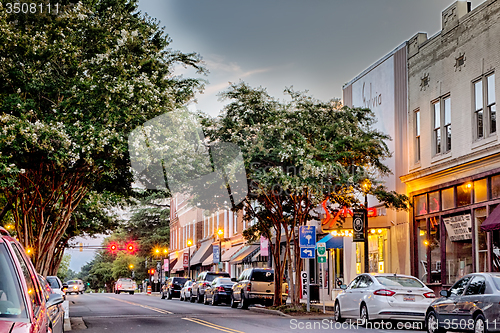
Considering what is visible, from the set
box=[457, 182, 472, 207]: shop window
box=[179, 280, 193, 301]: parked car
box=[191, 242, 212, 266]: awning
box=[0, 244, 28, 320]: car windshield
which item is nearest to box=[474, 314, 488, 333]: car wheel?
box=[0, 244, 28, 320]: car windshield

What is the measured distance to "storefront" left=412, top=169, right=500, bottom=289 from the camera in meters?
22.3

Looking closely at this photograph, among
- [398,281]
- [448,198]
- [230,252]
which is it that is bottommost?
[398,281]

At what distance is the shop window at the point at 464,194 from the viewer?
23.8 meters

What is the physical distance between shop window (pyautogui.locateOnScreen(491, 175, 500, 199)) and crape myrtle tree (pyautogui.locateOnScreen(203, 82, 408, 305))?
420 centimetres

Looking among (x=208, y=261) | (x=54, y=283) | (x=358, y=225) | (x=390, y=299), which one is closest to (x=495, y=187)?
(x=358, y=225)

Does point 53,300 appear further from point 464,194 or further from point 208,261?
point 208,261

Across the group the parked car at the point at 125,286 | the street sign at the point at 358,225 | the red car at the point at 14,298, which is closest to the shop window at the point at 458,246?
the street sign at the point at 358,225

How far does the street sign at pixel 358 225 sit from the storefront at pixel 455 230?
2515 millimetres

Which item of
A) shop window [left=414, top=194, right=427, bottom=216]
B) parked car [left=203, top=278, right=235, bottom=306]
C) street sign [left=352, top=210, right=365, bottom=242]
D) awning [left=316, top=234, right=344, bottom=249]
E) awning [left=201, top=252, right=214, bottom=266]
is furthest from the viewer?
awning [left=201, top=252, right=214, bottom=266]

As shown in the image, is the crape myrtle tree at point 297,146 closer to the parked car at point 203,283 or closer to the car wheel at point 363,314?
the car wheel at point 363,314

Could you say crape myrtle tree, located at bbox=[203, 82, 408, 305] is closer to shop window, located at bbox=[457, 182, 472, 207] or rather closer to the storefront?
the storefront

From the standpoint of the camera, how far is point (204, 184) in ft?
87.0

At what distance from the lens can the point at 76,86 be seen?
18891 millimetres

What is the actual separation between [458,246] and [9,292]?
71.4 feet
